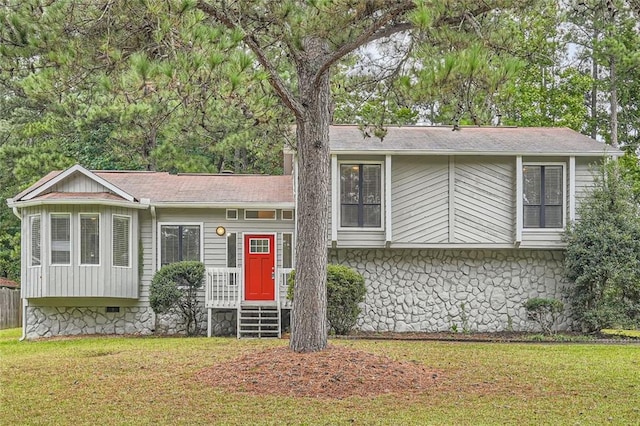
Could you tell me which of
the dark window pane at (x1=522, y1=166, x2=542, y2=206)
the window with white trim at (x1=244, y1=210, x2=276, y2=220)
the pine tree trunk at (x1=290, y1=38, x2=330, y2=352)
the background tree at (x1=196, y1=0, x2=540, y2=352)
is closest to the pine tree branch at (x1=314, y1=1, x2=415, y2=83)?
the background tree at (x1=196, y1=0, x2=540, y2=352)

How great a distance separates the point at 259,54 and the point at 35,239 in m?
8.13

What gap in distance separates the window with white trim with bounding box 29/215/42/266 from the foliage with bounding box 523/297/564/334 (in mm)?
9825

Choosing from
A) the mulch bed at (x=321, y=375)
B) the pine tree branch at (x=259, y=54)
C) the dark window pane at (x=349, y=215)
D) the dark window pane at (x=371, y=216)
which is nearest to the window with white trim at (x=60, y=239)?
the dark window pane at (x=349, y=215)

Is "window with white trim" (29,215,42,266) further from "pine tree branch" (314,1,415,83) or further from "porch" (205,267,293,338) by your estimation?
"pine tree branch" (314,1,415,83)

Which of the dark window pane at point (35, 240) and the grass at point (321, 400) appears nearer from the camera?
the grass at point (321, 400)

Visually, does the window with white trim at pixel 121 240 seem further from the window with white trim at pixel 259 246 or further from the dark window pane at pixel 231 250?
the window with white trim at pixel 259 246

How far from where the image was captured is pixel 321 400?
26.8 ft

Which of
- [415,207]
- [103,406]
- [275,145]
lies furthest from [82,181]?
[103,406]

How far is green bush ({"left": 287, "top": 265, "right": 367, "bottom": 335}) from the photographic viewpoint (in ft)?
46.9

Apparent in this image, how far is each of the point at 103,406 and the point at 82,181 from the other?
798 centimetres

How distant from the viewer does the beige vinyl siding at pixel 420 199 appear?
15539 millimetres

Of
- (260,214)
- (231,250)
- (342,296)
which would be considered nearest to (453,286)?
(342,296)

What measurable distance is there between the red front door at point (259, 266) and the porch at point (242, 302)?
1.52ft

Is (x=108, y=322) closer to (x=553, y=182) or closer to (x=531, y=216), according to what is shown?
(x=531, y=216)
